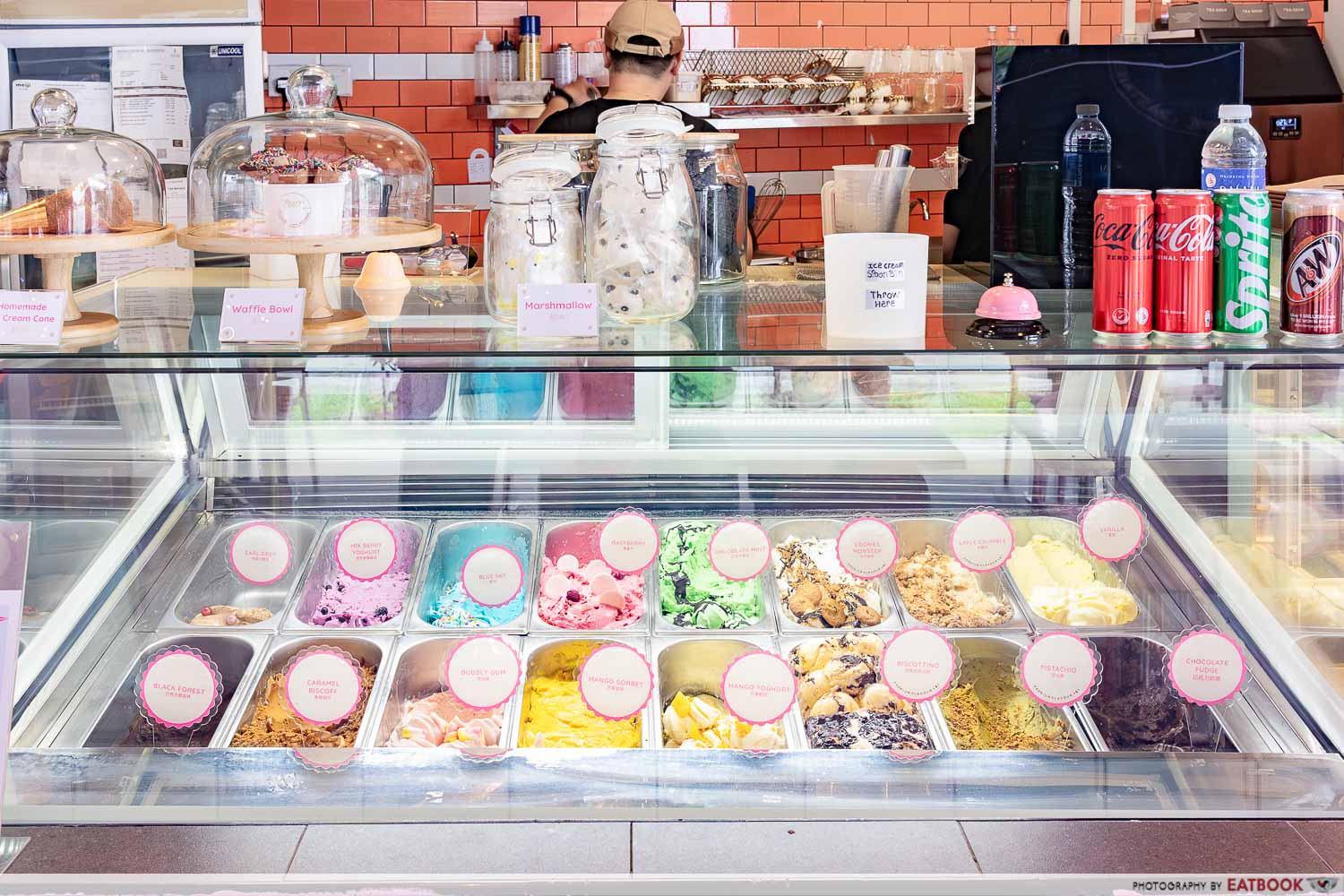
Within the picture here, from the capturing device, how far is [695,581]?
196 centimetres

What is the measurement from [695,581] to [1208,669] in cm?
77

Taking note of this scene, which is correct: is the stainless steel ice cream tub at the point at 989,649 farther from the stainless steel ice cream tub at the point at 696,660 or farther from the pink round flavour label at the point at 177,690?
the pink round flavour label at the point at 177,690

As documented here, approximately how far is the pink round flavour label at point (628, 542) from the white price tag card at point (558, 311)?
1.33 feet

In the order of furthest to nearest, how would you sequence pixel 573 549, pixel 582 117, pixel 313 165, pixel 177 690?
pixel 582 117, pixel 573 549, pixel 313 165, pixel 177 690

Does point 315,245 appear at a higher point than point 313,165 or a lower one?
lower

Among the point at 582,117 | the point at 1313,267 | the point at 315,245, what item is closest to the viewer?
the point at 1313,267

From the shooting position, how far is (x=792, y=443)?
1.99 meters

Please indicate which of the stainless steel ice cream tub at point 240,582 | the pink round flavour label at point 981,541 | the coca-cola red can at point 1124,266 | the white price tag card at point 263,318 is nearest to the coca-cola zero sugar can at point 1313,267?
the coca-cola red can at point 1124,266

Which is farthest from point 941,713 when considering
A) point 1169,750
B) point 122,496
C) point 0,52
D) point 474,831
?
point 0,52

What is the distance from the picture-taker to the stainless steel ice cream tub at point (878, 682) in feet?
5.54

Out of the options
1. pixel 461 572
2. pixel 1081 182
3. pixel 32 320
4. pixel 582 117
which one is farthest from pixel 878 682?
pixel 582 117

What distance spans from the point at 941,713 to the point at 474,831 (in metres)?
0.69

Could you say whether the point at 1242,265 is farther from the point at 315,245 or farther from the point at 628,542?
the point at 315,245

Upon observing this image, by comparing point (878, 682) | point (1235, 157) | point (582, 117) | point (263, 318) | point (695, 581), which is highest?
point (582, 117)
